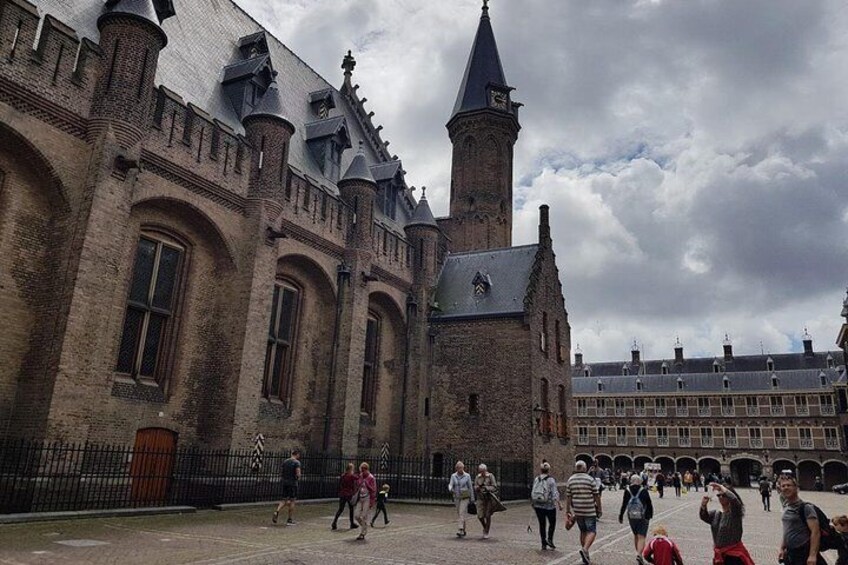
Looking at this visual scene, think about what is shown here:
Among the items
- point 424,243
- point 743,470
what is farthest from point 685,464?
point 424,243

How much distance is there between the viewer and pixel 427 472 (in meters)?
23.8

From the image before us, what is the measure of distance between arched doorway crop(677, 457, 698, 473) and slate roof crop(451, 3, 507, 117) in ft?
175

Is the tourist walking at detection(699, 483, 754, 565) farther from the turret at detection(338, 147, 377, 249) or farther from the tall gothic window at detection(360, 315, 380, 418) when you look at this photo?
the tall gothic window at detection(360, 315, 380, 418)

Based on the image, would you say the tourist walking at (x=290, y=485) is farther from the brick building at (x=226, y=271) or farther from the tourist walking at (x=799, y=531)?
the tourist walking at (x=799, y=531)

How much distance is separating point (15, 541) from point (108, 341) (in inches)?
210

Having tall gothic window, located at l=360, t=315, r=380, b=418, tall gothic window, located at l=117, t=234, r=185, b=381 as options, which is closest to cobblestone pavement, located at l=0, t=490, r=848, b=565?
tall gothic window, located at l=117, t=234, r=185, b=381

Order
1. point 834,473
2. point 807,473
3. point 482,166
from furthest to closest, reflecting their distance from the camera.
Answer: point 807,473
point 834,473
point 482,166

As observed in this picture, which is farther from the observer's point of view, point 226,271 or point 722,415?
point 722,415

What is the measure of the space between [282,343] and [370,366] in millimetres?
5608

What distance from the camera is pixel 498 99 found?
3581 centimetres

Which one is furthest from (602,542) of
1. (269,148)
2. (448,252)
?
(448,252)

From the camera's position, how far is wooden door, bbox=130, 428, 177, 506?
47.6ft

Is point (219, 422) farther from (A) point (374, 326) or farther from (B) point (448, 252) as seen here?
(B) point (448, 252)

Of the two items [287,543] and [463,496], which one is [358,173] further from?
[287,543]
